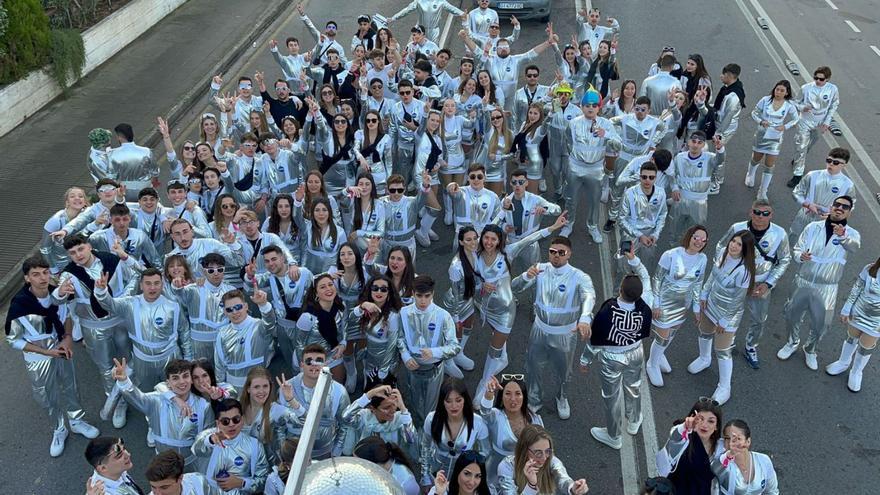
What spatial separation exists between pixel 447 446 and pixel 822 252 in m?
4.38

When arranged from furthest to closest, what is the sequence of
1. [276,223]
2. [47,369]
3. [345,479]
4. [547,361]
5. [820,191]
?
[820,191] → [276,223] → [547,361] → [47,369] → [345,479]

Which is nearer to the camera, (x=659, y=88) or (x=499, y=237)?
(x=499, y=237)

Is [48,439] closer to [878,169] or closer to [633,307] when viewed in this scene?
[633,307]

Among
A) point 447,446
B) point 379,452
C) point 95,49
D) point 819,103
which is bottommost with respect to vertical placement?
point 95,49

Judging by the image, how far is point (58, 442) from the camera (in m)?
7.24

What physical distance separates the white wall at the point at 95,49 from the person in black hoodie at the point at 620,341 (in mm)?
11203

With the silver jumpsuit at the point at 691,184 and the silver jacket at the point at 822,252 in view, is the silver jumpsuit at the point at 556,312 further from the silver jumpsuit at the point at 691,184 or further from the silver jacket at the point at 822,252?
the silver jumpsuit at the point at 691,184

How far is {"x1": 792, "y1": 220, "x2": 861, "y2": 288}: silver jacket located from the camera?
7.64m

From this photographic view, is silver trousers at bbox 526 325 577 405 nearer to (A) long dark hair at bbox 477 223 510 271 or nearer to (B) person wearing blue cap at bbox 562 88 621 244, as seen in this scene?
(A) long dark hair at bbox 477 223 510 271

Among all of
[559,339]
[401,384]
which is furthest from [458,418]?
[401,384]

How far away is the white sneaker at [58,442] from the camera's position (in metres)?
7.20

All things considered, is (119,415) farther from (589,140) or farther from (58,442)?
(589,140)

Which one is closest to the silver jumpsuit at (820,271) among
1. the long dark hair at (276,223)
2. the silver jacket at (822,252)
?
the silver jacket at (822,252)

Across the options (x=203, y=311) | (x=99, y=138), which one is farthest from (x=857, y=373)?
(x=99, y=138)
